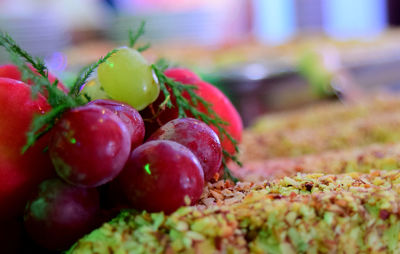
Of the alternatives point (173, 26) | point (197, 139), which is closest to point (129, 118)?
point (197, 139)

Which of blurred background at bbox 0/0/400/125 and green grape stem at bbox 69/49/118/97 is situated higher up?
green grape stem at bbox 69/49/118/97

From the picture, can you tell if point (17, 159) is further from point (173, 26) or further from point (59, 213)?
point (173, 26)

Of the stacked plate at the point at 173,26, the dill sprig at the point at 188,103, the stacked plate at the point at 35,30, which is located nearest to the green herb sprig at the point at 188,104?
the dill sprig at the point at 188,103

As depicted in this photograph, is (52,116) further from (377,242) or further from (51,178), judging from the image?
(377,242)

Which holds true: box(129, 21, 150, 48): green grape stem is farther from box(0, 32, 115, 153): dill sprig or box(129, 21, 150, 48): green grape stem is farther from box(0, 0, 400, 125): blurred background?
box(0, 32, 115, 153): dill sprig

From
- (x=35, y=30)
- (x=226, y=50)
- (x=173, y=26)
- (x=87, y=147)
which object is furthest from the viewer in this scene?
(x=173, y=26)

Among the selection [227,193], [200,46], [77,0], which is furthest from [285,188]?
[77,0]

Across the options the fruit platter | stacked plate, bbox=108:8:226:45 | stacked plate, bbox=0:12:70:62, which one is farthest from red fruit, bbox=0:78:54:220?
stacked plate, bbox=108:8:226:45
